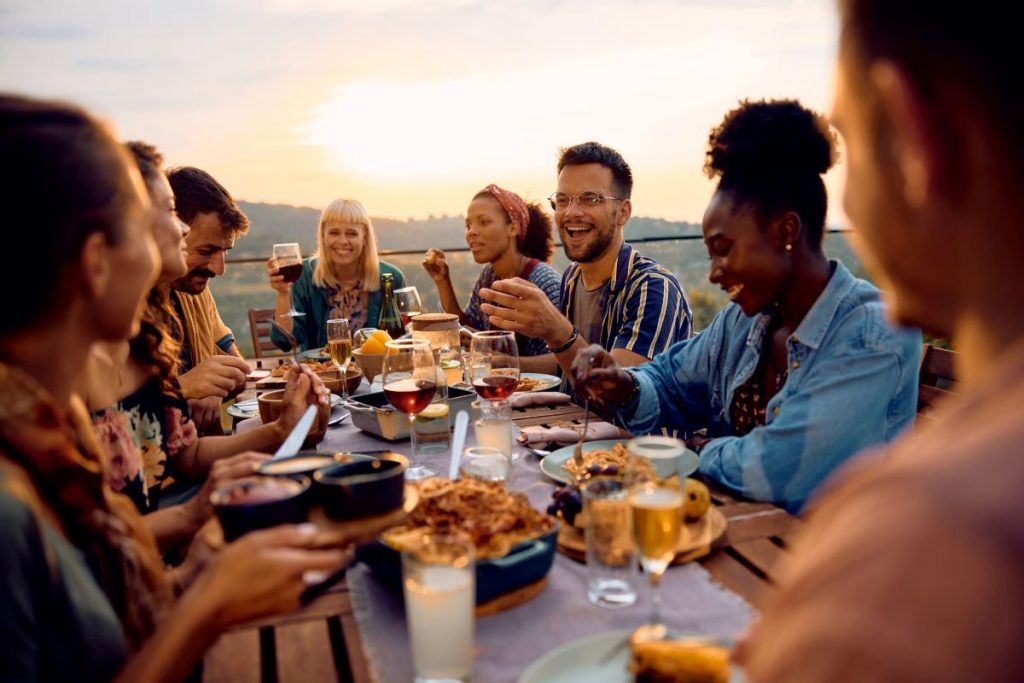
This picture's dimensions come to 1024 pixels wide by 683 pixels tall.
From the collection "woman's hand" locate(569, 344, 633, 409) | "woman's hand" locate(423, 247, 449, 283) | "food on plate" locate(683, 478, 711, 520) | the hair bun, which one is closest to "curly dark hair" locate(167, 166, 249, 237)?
"woman's hand" locate(423, 247, 449, 283)

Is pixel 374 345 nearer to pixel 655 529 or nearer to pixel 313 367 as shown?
pixel 313 367

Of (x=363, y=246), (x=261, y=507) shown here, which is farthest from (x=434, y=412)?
(x=363, y=246)

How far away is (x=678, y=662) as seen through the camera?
0.88 metres

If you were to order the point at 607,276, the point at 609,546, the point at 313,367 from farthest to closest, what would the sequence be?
the point at 607,276 < the point at 313,367 < the point at 609,546

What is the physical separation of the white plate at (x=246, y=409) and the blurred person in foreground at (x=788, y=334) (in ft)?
3.43

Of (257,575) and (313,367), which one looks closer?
(257,575)

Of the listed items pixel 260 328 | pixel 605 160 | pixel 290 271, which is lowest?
pixel 260 328

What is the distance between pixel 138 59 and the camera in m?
6.43

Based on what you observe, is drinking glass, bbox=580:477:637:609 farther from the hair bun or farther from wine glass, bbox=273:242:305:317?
wine glass, bbox=273:242:305:317

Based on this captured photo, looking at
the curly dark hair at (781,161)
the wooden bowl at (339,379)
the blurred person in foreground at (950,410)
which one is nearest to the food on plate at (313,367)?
the wooden bowl at (339,379)

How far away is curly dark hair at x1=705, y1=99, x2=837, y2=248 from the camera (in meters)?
1.90

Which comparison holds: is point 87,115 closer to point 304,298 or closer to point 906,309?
point 906,309

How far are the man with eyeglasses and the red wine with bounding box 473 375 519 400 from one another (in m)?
0.81

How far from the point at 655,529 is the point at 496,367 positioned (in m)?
1.11
